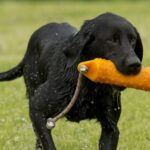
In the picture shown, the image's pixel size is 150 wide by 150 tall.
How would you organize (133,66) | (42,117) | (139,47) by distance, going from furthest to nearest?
(42,117) → (139,47) → (133,66)

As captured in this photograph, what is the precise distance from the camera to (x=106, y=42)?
617 cm

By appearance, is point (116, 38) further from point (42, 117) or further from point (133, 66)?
point (42, 117)

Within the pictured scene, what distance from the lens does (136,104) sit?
10633mm

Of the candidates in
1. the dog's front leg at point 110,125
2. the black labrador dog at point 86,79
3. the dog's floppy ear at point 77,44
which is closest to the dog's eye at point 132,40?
the black labrador dog at point 86,79

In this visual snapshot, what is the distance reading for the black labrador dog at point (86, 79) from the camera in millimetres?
6129

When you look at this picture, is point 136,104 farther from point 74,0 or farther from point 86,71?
point 74,0

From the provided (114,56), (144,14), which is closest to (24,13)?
(144,14)

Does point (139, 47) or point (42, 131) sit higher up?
point (139, 47)

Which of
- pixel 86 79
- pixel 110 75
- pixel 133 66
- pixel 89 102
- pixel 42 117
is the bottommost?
pixel 42 117

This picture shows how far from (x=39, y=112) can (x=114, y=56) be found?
1.11 metres

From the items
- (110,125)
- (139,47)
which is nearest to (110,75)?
(139,47)

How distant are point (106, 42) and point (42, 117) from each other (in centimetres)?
109

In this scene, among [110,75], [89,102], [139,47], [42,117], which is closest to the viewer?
[110,75]

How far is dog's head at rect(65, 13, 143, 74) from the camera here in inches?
237
